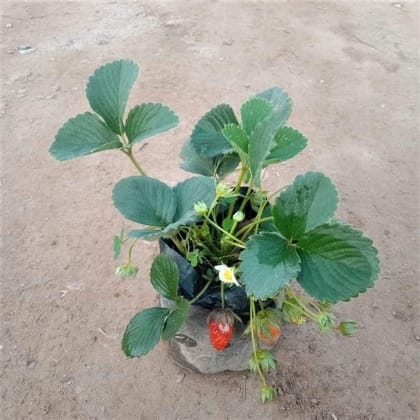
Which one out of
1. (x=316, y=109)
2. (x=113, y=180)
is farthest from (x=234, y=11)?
(x=113, y=180)

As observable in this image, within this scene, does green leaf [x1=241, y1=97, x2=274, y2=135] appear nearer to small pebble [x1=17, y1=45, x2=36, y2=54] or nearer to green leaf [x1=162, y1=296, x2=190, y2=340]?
green leaf [x1=162, y1=296, x2=190, y2=340]

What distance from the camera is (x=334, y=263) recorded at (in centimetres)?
72

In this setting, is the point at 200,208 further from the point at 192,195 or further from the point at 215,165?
the point at 215,165

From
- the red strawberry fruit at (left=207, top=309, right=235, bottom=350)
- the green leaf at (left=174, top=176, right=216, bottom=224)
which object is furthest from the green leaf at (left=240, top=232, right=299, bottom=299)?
the red strawberry fruit at (left=207, top=309, right=235, bottom=350)

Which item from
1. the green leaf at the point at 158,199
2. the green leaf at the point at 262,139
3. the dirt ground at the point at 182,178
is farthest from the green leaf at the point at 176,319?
the dirt ground at the point at 182,178

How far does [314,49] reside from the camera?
2.21m

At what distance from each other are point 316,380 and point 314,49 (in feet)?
4.85

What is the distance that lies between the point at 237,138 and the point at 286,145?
8 cm

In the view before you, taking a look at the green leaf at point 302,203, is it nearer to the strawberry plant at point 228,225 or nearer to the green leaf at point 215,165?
the strawberry plant at point 228,225

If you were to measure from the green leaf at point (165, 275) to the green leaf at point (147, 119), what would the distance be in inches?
7.6

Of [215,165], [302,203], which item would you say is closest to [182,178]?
[215,165]

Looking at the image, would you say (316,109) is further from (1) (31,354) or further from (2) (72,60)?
(1) (31,354)

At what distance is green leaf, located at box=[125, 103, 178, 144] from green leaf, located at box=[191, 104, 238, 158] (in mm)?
76

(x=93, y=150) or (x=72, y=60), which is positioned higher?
(x=93, y=150)
